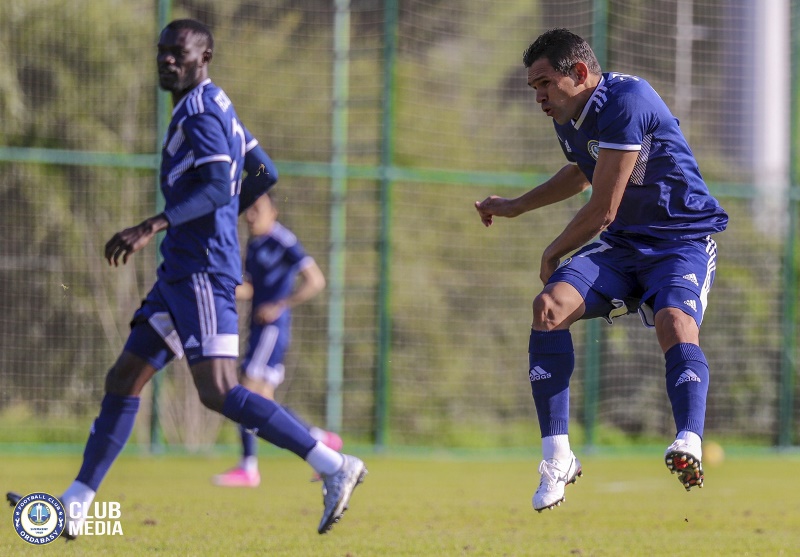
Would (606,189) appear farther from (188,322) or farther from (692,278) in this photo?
(188,322)

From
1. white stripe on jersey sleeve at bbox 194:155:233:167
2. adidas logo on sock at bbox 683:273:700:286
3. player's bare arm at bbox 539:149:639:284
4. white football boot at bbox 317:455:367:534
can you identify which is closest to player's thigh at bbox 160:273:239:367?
white stripe on jersey sleeve at bbox 194:155:233:167

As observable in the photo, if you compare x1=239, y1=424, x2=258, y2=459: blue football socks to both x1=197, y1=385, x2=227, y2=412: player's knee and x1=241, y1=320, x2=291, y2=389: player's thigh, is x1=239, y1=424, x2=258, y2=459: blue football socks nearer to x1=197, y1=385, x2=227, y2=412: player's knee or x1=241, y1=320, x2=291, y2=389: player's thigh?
x1=241, y1=320, x2=291, y2=389: player's thigh

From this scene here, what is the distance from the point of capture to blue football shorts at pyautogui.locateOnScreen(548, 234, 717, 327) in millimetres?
5199

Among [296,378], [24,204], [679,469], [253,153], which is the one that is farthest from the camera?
[296,378]

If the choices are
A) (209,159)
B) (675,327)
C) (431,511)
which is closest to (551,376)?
(675,327)

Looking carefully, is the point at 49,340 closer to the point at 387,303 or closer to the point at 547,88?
the point at 387,303

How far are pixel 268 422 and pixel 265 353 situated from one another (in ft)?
12.8

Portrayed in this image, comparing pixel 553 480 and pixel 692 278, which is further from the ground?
pixel 692 278

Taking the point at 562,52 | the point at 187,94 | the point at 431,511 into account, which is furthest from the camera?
the point at 431,511

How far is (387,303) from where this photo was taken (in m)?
12.4

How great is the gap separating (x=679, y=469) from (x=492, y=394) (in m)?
8.70

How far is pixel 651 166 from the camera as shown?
209 inches

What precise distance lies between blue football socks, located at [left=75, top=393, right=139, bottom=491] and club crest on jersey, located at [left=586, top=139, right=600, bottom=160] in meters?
2.32

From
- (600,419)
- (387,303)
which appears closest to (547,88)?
(387,303)
